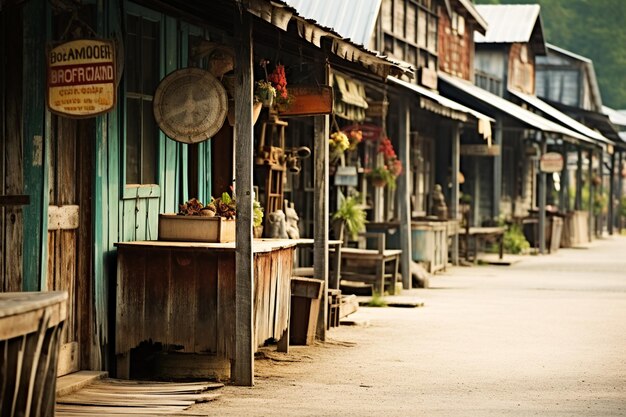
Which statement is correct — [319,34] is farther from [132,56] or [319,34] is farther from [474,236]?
[474,236]

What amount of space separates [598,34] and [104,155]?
252 feet

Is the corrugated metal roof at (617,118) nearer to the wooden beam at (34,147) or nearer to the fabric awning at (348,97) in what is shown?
the fabric awning at (348,97)

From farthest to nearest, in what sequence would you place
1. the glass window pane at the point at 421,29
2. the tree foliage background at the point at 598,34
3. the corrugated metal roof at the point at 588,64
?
the tree foliage background at the point at 598,34 < the corrugated metal roof at the point at 588,64 < the glass window pane at the point at 421,29

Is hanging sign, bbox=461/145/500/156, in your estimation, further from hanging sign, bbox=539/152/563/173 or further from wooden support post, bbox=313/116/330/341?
wooden support post, bbox=313/116/330/341

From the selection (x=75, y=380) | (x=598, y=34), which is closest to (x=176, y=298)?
(x=75, y=380)

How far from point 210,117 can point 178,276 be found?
1.28 meters

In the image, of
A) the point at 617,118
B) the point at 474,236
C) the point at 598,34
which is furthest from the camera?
the point at 598,34

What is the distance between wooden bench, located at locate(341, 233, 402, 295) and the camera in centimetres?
1834

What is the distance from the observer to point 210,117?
9.93 metres

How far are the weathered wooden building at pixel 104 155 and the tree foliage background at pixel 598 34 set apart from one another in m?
71.5

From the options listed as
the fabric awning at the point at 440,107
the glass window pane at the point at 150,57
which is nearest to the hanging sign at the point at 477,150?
the fabric awning at the point at 440,107

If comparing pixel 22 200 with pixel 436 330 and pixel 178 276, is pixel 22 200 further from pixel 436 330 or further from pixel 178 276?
pixel 436 330

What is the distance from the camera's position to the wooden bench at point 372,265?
60.2ft

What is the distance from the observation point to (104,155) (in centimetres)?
980
